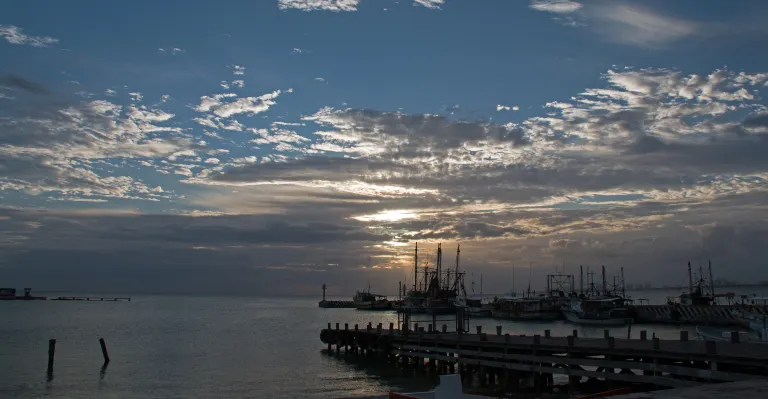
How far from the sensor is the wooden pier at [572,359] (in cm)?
2467

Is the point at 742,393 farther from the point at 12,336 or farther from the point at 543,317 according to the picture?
the point at 543,317

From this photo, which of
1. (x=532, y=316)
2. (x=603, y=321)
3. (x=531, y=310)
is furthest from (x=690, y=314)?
(x=531, y=310)

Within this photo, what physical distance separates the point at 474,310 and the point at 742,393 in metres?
125

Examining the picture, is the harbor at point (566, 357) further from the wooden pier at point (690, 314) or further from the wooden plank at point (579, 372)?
the wooden pier at point (690, 314)

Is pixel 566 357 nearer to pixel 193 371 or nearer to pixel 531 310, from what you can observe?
pixel 193 371

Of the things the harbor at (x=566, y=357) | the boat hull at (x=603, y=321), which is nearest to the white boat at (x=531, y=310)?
the boat hull at (x=603, y=321)

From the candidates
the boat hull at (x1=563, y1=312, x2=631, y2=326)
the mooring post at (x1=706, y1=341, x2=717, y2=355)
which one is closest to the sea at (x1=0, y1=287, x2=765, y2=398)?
the mooring post at (x1=706, y1=341, x2=717, y2=355)

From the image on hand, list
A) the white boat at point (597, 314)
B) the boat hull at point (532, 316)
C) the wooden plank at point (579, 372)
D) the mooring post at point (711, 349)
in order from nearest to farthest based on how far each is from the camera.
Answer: the mooring post at point (711, 349) → the wooden plank at point (579, 372) → the white boat at point (597, 314) → the boat hull at point (532, 316)

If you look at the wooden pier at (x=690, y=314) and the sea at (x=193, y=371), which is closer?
the sea at (x=193, y=371)

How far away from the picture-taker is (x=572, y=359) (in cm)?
3088

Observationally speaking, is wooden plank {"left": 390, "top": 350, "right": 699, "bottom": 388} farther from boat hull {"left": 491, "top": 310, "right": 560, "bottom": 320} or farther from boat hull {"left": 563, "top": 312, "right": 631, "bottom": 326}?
boat hull {"left": 491, "top": 310, "right": 560, "bottom": 320}

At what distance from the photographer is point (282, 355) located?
58469mm

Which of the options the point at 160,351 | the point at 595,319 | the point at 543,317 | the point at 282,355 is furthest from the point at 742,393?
the point at 543,317

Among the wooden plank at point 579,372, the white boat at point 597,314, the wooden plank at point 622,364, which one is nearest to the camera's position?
the wooden plank at point 622,364
